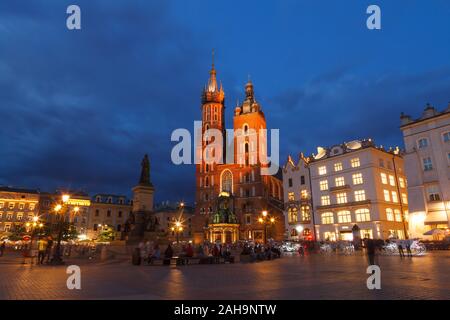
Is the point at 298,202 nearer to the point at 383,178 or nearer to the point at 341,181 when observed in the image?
the point at 341,181

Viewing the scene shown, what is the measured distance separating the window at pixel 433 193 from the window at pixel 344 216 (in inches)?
550

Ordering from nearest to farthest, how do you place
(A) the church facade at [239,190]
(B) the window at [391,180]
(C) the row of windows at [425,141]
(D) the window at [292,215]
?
1. (C) the row of windows at [425,141]
2. (B) the window at [391,180]
3. (D) the window at [292,215]
4. (A) the church facade at [239,190]

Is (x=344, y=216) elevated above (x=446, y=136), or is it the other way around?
(x=446, y=136)

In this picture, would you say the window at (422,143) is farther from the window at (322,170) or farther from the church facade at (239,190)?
the church facade at (239,190)

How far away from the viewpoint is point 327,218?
5719 cm

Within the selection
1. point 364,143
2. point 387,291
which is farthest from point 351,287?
point 364,143

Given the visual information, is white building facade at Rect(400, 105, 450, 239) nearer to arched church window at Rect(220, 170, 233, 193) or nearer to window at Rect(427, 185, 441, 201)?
window at Rect(427, 185, 441, 201)

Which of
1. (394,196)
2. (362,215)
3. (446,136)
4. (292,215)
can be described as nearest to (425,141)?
(446,136)

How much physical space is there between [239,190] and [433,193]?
49.8 m

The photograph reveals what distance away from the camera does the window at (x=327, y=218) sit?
2225 inches

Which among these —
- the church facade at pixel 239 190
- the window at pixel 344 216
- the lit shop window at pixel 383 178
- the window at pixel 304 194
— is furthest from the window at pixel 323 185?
the church facade at pixel 239 190

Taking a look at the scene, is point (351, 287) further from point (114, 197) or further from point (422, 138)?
point (114, 197)

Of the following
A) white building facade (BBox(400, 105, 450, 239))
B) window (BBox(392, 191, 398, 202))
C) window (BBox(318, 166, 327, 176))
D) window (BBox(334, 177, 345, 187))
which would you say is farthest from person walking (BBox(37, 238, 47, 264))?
window (BBox(392, 191, 398, 202))
